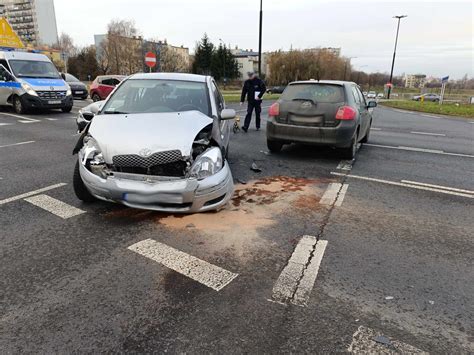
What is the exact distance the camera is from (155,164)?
3.82 meters

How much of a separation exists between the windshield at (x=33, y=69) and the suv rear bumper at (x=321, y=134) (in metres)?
11.2

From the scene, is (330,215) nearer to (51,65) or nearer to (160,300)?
(160,300)

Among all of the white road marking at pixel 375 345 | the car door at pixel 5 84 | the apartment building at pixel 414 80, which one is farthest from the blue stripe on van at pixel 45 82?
the apartment building at pixel 414 80

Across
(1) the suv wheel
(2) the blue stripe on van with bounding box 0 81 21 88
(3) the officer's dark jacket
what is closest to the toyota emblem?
(3) the officer's dark jacket

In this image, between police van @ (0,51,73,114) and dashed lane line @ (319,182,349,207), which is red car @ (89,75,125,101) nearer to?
Result: police van @ (0,51,73,114)

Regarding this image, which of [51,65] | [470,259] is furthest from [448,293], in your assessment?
[51,65]

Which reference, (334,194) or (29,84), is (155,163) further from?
(29,84)

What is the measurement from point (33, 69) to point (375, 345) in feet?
51.1

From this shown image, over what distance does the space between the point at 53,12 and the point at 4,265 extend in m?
155

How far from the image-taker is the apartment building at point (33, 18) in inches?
4931

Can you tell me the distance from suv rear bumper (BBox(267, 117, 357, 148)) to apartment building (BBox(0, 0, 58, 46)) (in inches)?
5524

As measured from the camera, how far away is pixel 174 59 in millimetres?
69562

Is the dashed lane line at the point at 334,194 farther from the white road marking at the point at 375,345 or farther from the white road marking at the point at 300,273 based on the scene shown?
the white road marking at the point at 375,345

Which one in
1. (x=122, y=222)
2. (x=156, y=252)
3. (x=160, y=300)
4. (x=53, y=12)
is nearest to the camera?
(x=160, y=300)
